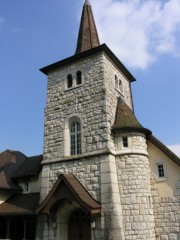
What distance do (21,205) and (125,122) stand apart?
24.5 ft

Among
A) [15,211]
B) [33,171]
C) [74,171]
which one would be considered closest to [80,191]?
[74,171]

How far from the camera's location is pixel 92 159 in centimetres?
1316

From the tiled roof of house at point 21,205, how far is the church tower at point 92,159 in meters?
0.96

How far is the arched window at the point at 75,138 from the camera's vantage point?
14266 mm

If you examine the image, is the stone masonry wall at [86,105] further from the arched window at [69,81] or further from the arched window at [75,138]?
the arched window at [75,138]

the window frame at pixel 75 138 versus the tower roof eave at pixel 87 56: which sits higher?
the tower roof eave at pixel 87 56

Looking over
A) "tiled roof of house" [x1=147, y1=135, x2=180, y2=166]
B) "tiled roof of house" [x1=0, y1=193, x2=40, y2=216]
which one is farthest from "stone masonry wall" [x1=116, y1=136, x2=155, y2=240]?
"tiled roof of house" [x1=0, y1=193, x2=40, y2=216]

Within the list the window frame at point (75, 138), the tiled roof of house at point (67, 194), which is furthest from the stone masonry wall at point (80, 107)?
the tiled roof of house at point (67, 194)

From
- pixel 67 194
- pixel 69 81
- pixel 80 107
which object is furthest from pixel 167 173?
pixel 69 81

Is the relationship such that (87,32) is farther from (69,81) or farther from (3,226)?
(3,226)

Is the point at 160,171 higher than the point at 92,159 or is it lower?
lower

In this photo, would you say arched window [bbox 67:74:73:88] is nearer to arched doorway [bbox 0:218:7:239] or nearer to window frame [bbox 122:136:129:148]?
window frame [bbox 122:136:129:148]

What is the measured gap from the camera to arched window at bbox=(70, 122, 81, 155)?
14266mm

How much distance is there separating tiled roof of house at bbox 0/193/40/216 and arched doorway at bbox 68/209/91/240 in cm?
201
